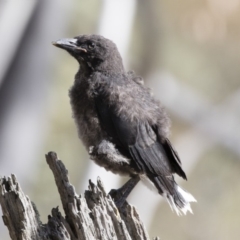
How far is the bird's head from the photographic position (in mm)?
4973

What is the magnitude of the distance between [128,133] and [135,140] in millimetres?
73

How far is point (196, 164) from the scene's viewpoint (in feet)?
Answer: 34.4

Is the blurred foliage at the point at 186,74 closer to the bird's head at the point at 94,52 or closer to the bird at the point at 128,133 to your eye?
the bird's head at the point at 94,52

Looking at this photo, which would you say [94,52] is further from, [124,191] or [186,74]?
[186,74]

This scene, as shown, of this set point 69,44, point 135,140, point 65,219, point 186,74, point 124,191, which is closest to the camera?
point 65,219

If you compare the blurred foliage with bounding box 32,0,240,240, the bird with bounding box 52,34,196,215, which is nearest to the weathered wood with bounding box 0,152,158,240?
the bird with bounding box 52,34,196,215

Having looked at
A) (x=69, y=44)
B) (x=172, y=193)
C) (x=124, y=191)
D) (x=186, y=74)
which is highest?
(x=186, y=74)

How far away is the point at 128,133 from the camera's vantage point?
15.4 feet

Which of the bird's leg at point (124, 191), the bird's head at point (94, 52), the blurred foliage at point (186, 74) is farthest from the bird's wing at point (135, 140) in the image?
the blurred foliage at point (186, 74)

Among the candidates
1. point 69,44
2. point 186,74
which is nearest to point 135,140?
point 69,44

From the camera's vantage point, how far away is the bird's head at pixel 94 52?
16.3ft

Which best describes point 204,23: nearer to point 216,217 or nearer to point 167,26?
point 167,26

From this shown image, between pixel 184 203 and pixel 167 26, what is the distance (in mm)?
6831

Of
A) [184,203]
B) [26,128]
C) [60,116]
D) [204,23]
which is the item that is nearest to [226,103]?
[204,23]
